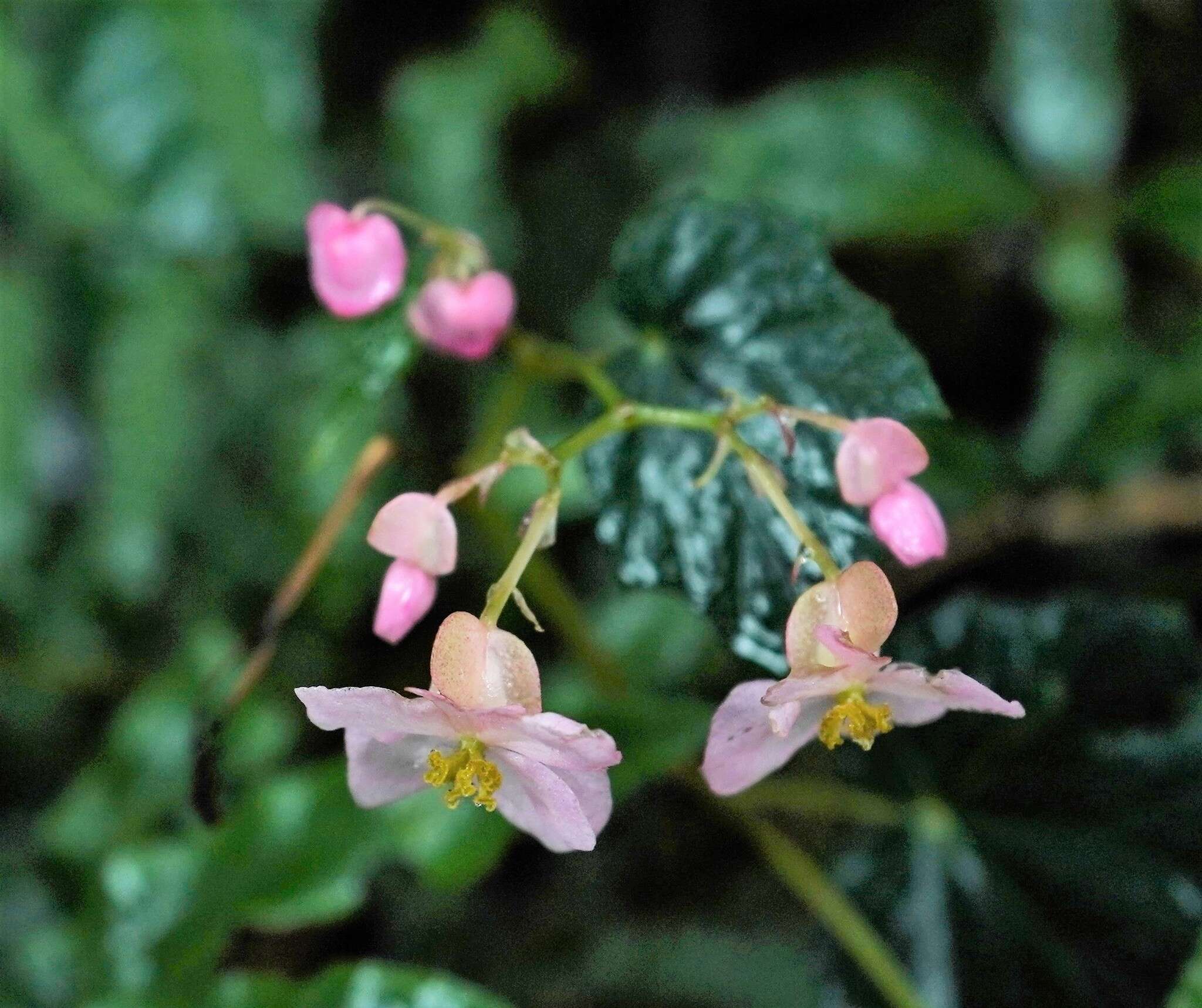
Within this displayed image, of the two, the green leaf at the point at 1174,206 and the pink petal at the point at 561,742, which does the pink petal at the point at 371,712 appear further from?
the green leaf at the point at 1174,206

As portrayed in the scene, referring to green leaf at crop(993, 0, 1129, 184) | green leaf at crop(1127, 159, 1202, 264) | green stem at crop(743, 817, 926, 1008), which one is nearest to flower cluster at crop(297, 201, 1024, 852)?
green stem at crop(743, 817, 926, 1008)

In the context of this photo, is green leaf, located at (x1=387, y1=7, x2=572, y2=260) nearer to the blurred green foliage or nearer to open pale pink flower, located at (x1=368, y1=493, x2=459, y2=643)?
the blurred green foliage

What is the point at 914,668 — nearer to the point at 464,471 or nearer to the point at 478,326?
the point at 478,326

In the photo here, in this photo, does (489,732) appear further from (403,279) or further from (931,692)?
(403,279)

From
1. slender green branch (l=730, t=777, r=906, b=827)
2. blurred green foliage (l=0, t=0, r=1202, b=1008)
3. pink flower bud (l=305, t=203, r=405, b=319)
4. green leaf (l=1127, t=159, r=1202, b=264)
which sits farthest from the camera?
green leaf (l=1127, t=159, r=1202, b=264)

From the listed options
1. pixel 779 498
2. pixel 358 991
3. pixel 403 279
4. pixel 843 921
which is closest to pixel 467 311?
pixel 403 279

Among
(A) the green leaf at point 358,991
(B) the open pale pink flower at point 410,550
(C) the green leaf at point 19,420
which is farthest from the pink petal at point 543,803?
(C) the green leaf at point 19,420
